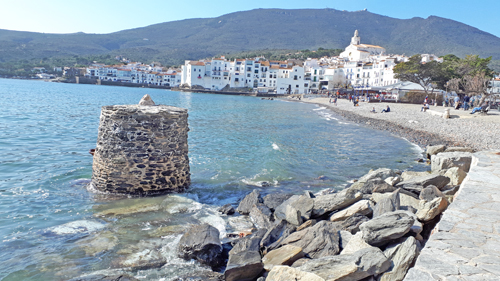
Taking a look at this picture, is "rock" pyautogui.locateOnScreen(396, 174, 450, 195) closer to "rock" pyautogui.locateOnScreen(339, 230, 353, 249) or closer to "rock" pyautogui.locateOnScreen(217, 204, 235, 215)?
"rock" pyautogui.locateOnScreen(339, 230, 353, 249)

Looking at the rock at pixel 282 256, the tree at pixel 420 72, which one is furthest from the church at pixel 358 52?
the rock at pixel 282 256

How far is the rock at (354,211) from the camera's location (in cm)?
687

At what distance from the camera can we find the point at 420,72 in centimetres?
4803

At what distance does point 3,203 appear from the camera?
834 centimetres

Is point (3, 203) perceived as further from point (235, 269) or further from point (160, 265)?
point (235, 269)

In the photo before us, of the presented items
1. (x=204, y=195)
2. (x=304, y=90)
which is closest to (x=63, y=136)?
(x=204, y=195)

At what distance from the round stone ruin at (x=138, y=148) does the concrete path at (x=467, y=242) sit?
646 cm

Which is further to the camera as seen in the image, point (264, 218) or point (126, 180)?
point (126, 180)

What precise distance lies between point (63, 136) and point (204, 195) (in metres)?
12.9

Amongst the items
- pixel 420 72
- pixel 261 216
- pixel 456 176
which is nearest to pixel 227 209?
pixel 261 216

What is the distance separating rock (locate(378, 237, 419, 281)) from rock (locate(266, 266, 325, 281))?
104 centimetres

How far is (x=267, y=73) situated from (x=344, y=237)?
324 ft

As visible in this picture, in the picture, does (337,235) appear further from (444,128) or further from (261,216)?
(444,128)

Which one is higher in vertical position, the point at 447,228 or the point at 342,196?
the point at 447,228
